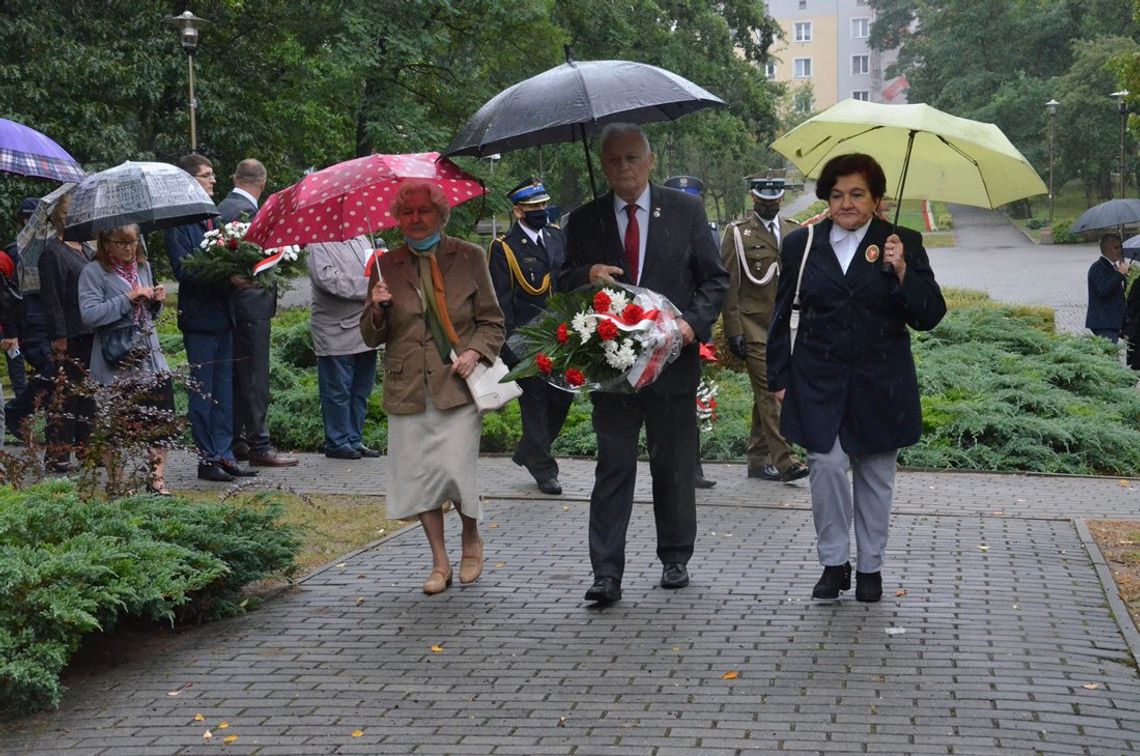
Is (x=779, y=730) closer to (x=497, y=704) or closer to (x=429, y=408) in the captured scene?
(x=497, y=704)

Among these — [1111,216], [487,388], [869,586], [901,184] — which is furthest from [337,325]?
[1111,216]

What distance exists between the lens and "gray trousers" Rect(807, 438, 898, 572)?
23.1ft

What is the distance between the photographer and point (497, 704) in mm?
5645

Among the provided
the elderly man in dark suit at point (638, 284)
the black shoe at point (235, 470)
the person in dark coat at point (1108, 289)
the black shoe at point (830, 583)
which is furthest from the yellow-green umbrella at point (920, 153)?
the person in dark coat at point (1108, 289)

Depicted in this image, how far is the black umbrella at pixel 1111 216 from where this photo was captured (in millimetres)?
18844

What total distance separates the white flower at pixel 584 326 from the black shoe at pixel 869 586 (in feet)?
5.76

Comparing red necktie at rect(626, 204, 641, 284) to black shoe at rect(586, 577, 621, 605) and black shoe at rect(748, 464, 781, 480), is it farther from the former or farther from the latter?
black shoe at rect(748, 464, 781, 480)

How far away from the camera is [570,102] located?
6.68 meters

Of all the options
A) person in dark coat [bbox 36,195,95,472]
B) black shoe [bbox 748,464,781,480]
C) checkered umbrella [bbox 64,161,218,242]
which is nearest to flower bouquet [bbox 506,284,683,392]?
checkered umbrella [bbox 64,161,218,242]

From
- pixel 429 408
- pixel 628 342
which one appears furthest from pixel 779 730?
pixel 429 408

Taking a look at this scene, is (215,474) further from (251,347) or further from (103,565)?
(103,565)

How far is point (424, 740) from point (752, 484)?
5740 mm

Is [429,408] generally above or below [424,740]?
above

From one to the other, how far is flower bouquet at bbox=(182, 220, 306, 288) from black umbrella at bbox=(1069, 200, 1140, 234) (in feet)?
38.5
